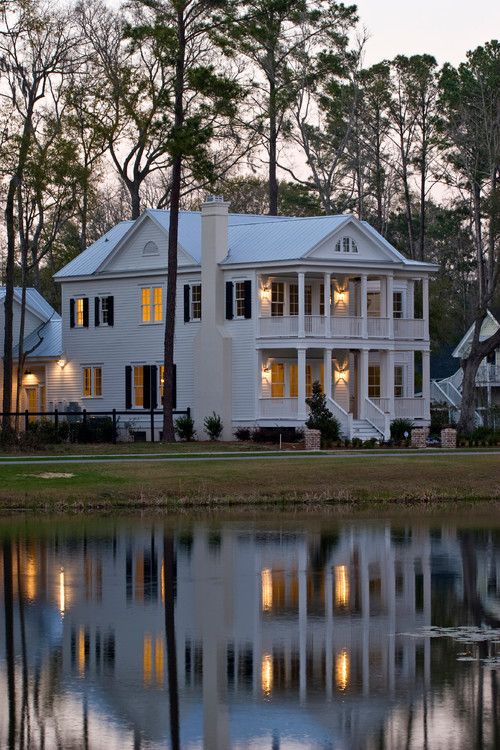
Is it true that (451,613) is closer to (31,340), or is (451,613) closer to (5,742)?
(5,742)

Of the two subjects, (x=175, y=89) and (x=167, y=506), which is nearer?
(x=167, y=506)

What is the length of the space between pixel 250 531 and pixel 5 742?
61.2ft

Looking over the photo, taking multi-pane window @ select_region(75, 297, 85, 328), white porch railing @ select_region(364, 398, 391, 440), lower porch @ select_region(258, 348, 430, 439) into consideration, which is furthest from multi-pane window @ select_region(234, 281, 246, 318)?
multi-pane window @ select_region(75, 297, 85, 328)

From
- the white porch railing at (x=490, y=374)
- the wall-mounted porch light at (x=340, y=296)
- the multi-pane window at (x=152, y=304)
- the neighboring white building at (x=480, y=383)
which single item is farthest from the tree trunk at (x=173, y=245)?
the white porch railing at (x=490, y=374)

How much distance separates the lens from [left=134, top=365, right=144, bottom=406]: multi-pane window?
67250 mm

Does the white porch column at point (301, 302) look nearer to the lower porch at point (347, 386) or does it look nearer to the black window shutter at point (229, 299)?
the lower porch at point (347, 386)

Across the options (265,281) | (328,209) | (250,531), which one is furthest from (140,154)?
(250,531)

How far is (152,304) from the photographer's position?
67.4m

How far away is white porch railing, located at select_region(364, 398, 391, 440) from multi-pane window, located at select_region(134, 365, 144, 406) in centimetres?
984

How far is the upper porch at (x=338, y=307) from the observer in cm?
6297

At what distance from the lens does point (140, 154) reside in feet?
261

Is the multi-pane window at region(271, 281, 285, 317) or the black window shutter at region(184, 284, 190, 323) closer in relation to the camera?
the multi-pane window at region(271, 281, 285, 317)

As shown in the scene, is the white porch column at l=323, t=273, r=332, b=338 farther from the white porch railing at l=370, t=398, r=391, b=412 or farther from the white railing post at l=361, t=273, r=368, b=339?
the white porch railing at l=370, t=398, r=391, b=412

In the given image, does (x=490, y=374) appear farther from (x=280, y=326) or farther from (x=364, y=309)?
(x=280, y=326)
